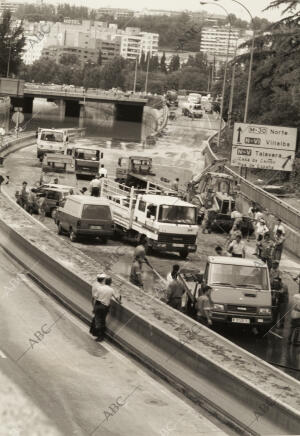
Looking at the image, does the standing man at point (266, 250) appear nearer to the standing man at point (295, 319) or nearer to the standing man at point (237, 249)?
the standing man at point (237, 249)

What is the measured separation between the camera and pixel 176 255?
108ft

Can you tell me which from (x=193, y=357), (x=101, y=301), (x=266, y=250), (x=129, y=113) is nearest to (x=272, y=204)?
(x=266, y=250)

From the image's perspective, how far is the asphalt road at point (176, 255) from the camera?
20.7 m

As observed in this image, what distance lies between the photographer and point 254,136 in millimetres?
47531

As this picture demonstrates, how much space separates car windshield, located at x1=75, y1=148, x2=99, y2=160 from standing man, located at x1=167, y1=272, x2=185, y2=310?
38.8 metres

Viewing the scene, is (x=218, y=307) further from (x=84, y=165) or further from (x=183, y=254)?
(x=84, y=165)

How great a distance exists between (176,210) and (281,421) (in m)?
19.5

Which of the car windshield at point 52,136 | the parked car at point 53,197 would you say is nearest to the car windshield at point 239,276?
the parked car at point 53,197

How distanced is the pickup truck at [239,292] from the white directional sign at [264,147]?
2577 centimetres

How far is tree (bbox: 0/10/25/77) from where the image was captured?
162 meters

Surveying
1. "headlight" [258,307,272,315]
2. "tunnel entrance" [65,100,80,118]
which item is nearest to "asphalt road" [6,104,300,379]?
"headlight" [258,307,272,315]

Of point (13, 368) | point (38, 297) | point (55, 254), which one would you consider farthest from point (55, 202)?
point (13, 368)

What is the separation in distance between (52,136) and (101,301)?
50116mm

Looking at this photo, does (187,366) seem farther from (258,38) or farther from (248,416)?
(258,38)
